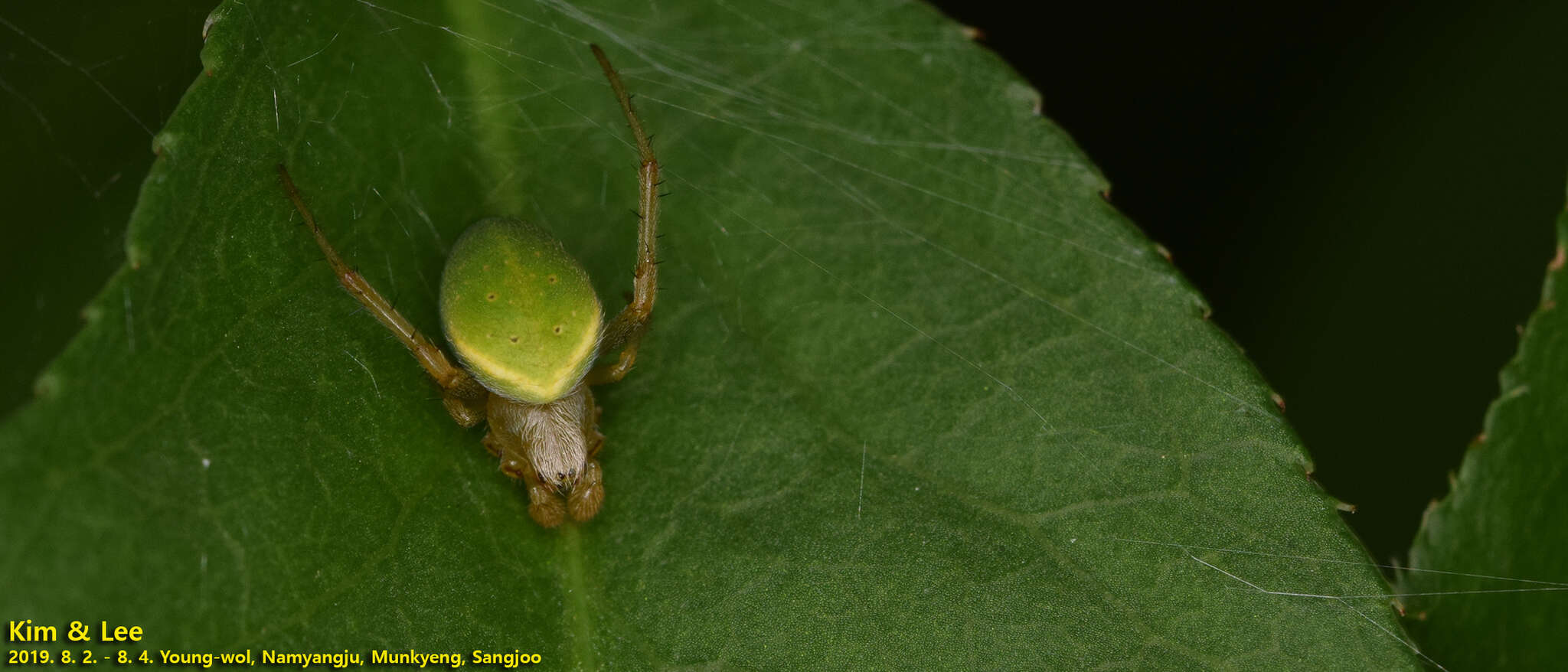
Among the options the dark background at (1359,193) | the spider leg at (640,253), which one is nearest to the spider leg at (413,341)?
the spider leg at (640,253)

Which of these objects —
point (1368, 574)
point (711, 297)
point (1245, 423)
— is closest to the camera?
point (1368, 574)

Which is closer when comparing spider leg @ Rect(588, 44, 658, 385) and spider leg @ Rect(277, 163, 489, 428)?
spider leg @ Rect(277, 163, 489, 428)

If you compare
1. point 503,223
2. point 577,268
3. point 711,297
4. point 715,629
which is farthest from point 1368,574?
point 503,223

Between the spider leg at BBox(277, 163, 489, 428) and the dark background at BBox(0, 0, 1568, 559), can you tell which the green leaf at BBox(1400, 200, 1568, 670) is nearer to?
the dark background at BBox(0, 0, 1568, 559)

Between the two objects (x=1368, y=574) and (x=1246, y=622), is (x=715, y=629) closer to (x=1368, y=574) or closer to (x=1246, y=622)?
(x=1246, y=622)

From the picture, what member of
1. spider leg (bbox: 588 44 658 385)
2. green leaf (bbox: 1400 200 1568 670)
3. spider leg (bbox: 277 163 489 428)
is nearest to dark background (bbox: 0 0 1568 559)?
green leaf (bbox: 1400 200 1568 670)

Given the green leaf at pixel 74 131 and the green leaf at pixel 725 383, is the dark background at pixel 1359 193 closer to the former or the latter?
the green leaf at pixel 725 383
